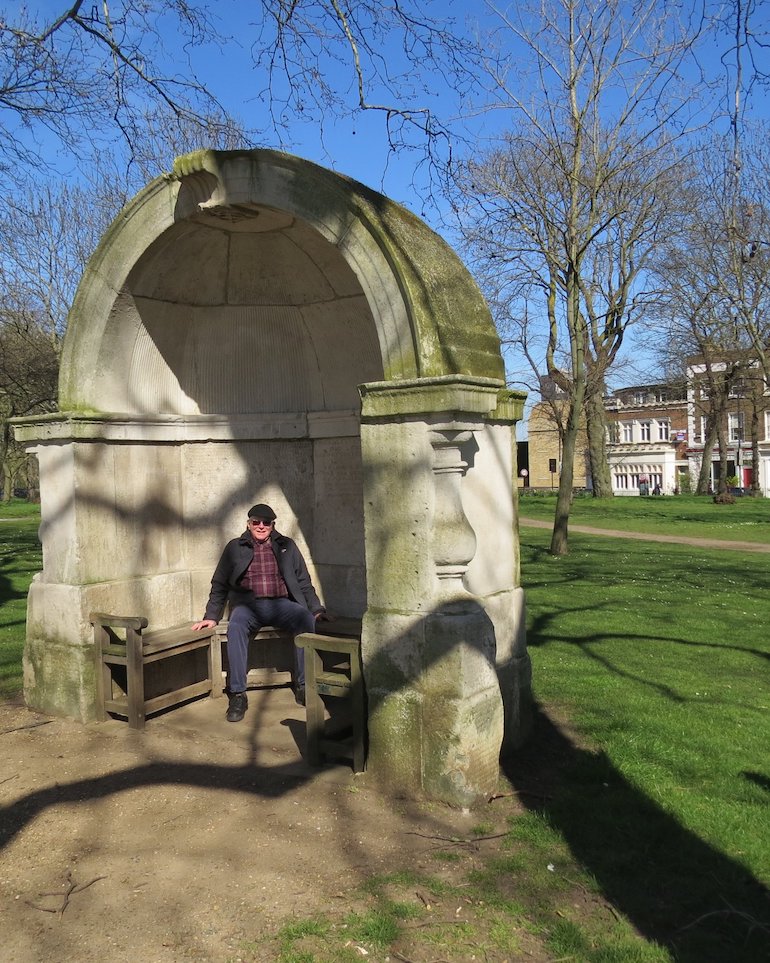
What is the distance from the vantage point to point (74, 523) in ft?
19.1

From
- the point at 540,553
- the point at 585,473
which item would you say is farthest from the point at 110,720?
the point at 585,473

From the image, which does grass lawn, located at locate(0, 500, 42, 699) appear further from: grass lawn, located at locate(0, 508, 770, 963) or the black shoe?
the black shoe

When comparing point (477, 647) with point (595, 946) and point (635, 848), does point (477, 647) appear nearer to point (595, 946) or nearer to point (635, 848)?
point (635, 848)

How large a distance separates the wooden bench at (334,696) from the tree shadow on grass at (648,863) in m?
0.90

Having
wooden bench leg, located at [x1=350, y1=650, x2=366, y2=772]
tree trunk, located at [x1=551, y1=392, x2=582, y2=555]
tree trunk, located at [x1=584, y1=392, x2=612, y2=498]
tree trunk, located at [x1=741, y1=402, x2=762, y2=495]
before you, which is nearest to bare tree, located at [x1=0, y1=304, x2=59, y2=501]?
tree trunk, located at [x1=551, y1=392, x2=582, y2=555]

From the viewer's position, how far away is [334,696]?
491 centimetres

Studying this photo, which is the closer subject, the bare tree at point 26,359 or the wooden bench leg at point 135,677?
the wooden bench leg at point 135,677

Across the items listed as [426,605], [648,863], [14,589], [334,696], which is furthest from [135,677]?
[14,589]

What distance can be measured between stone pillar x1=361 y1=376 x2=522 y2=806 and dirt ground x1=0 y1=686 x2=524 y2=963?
0.27 m

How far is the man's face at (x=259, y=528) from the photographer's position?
6.12m

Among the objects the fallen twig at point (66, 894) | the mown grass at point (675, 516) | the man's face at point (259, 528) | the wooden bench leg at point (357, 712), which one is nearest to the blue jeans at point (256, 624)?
the man's face at point (259, 528)

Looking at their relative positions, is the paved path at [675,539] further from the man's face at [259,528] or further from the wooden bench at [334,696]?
the wooden bench at [334,696]

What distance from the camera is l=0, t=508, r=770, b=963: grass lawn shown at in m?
3.17

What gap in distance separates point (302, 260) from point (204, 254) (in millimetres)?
727
